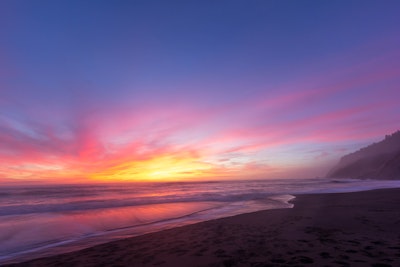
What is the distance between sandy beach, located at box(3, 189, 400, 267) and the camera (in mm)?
8188

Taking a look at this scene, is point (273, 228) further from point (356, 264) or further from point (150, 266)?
point (150, 266)

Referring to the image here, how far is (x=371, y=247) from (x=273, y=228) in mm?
5177

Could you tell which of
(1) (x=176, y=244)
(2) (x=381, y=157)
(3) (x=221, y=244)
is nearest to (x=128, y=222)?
(1) (x=176, y=244)

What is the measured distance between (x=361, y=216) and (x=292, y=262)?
11.1 m

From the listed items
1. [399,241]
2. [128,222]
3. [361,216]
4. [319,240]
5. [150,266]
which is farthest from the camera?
[128,222]

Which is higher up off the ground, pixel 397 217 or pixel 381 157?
pixel 381 157

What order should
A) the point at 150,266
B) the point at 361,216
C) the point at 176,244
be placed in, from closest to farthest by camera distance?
the point at 150,266 < the point at 176,244 < the point at 361,216

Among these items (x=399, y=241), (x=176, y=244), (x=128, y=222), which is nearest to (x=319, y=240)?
(x=399, y=241)

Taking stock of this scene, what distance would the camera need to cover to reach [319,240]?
10.5 meters

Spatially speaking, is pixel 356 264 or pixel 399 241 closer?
pixel 356 264

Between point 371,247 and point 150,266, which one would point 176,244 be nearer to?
point 150,266

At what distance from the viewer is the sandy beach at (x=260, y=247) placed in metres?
8.19

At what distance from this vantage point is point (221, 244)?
10766 mm

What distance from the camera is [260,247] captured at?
992 cm
